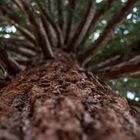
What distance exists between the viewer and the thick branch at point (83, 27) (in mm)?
4559

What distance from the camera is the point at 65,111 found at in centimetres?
142

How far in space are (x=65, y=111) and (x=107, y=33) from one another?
281cm

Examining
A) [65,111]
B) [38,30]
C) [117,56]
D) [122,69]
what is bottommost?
[65,111]

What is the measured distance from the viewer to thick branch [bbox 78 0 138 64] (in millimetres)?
3868

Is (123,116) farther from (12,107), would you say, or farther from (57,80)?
(57,80)

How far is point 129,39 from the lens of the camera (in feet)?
14.4

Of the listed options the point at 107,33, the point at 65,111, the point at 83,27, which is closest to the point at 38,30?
the point at 107,33

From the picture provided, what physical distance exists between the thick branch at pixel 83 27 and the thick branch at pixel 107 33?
0.46 metres

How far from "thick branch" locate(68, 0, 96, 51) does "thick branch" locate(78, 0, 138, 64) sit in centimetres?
46

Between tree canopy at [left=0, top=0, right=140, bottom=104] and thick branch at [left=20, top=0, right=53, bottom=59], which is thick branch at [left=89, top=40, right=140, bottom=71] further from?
thick branch at [left=20, top=0, right=53, bottom=59]

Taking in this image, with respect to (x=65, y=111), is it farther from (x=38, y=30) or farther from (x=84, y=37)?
(x=84, y=37)

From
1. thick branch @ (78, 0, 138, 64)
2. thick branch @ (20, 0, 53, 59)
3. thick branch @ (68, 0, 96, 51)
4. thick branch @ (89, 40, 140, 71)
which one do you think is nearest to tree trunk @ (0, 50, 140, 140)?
thick branch @ (20, 0, 53, 59)

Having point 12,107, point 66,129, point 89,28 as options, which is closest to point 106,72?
point 89,28

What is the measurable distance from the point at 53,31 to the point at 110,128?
417cm
